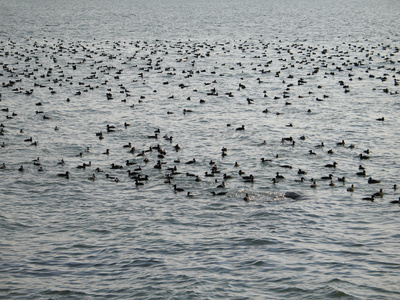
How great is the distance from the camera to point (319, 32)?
94062 millimetres

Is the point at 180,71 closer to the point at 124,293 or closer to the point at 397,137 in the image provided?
the point at 397,137

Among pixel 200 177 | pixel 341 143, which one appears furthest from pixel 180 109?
pixel 200 177

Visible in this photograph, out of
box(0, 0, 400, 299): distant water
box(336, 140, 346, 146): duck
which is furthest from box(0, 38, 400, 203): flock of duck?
box(0, 0, 400, 299): distant water

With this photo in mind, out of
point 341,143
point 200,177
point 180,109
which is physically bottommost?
point 200,177

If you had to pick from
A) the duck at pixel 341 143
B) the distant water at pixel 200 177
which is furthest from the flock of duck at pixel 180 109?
the distant water at pixel 200 177

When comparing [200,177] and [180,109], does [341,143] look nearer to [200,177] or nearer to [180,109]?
[200,177]

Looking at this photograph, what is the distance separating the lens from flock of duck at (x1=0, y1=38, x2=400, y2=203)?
28547mm

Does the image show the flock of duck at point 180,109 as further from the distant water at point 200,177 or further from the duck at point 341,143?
the distant water at point 200,177

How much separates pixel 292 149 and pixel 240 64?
28.5 meters

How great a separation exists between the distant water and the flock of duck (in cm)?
19

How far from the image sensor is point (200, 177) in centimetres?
2805

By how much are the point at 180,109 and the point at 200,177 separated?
579 inches

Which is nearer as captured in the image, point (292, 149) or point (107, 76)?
point (292, 149)

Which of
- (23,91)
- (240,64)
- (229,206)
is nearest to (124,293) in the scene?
(229,206)
